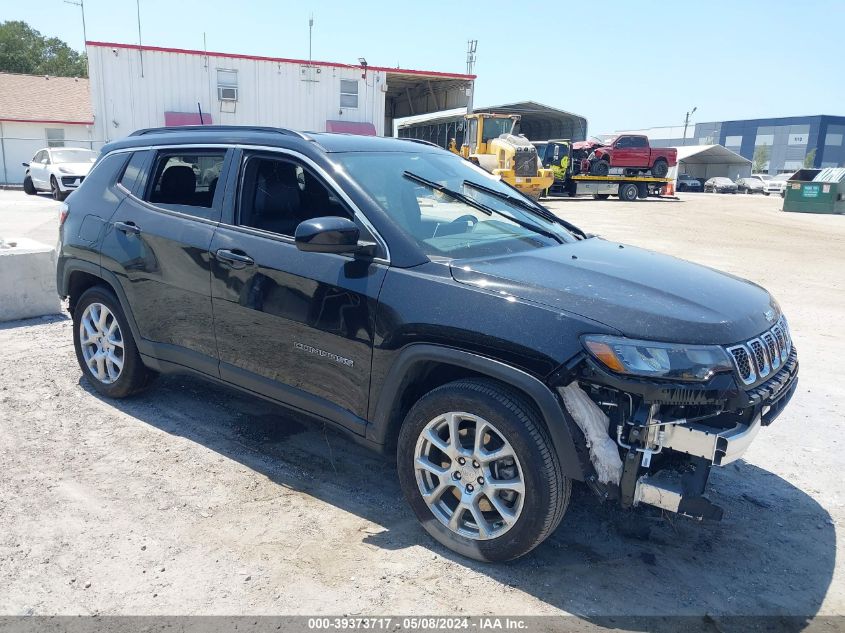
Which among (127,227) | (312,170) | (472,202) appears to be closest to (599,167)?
(472,202)

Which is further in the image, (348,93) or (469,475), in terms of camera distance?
(348,93)

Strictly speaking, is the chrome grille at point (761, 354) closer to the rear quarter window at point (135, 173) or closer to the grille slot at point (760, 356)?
the grille slot at point (760, 356)

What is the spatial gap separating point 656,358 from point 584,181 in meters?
30.4

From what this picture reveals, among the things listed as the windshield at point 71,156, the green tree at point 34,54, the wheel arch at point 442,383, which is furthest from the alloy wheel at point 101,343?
the green tree at point 34,54

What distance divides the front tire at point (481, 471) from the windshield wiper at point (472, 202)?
1325 millimetres

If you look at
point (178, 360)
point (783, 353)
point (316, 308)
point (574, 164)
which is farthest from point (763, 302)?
point (574, 164)

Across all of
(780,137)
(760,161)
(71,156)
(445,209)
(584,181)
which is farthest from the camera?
(780,137)

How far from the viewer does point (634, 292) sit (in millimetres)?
3016

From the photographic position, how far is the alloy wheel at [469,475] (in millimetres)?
2951

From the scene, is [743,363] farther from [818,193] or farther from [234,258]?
[818,193]

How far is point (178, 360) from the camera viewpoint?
4.25 m

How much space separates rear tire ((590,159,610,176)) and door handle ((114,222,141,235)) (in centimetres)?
2974

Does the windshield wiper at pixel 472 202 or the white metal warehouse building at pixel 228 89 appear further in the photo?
the white metal warehouse building at pixel 228 89

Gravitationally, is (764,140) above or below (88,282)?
above
